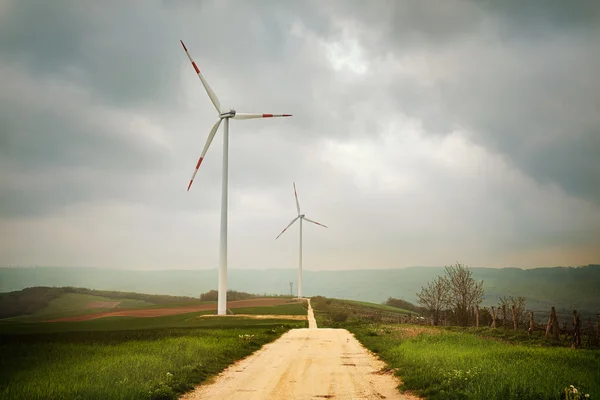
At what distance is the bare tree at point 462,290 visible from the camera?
7219cm

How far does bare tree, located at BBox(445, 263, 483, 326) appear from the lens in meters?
72.2

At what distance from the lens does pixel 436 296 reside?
7531 cm

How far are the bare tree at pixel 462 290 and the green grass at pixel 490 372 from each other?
161ft

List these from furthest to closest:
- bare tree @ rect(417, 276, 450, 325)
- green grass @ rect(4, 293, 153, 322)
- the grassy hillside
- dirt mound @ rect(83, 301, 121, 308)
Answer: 1. bare tree @ rect(417, 276, 450, 325)
2. dirt mound @ rect(83, 301, 121, 308)
3. green grass @ rect(4, 293, 153, 322)
4. the grassy hillside

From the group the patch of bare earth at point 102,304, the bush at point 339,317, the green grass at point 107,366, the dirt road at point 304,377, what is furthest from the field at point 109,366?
the patch of bare earth at point 102,304

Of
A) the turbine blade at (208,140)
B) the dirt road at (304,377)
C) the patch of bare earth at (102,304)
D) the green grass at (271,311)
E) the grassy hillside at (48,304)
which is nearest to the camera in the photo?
the dirt road at (304,377)

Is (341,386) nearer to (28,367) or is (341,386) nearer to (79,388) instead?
(79,388)

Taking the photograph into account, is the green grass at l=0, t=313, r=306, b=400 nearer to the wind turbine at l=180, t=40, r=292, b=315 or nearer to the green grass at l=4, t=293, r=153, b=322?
the green grass at l=4, t=293, r=153, b=322

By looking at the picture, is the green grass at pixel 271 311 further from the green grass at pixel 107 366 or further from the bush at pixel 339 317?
the green grass at pixel 107 366

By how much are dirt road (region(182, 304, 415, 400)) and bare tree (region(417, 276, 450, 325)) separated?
48982mm

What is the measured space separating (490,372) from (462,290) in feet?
201

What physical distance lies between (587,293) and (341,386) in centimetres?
7021

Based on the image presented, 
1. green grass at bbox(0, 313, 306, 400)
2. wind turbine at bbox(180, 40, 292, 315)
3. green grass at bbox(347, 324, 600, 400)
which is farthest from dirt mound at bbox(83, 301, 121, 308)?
green grass at bbox(347, 324, 600, 400)

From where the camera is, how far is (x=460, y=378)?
16.8 meters
